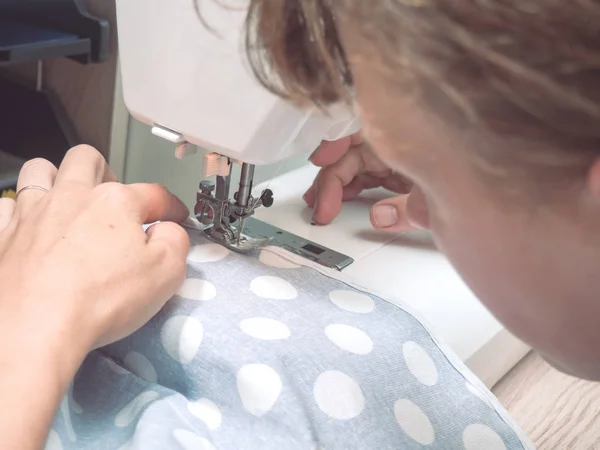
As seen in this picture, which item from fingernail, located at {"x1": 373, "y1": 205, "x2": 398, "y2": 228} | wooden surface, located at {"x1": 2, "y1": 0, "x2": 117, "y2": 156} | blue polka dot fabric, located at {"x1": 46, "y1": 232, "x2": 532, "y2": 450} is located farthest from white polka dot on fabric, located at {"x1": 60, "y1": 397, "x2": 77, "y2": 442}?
wooden surface, located at {"x1": 2, "y1": 0, "x2": 117, "y2": 156}

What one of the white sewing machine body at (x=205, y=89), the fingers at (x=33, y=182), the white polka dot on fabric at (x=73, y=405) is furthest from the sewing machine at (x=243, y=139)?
the white polka dot on fabric at (x=73, y=405)

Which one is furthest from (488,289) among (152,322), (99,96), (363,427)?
(99,96)

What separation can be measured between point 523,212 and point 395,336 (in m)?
0.33

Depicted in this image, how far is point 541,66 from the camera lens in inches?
10.3

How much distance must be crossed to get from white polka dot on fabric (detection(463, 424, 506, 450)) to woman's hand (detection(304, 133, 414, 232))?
0.96 feet

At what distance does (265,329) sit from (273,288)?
7 cm

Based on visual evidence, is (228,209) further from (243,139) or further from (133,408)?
(133,408)

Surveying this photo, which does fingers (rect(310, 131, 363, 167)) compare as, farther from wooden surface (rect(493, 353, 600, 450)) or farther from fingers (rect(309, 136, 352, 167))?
wooden surface (rect(493, 353, 600, 450))

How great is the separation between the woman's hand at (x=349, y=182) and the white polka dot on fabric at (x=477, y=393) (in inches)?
9.8

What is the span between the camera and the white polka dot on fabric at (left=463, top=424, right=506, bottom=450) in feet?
1.91

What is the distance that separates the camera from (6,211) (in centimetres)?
62

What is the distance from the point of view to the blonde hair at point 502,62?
254 millimetres

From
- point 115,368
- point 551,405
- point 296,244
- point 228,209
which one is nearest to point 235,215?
point 228,209

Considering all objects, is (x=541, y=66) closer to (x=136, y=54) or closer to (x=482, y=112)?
(x=482, y=112)
